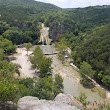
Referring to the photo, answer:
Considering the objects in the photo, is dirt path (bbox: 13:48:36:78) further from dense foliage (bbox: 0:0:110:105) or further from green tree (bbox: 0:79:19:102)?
green tree (bbox: 0:79:19:102)

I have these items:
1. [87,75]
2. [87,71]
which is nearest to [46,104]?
[87,71]

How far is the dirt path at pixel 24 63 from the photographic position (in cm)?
5444

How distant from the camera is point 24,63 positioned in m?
62.7

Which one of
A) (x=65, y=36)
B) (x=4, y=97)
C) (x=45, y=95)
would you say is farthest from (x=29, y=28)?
(x=4, y=97)

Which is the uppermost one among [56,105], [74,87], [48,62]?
[56,105]

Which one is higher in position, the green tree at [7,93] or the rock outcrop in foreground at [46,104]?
the green tree at [7,93]

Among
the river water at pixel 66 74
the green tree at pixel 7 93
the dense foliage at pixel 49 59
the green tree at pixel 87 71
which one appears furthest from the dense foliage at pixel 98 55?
the green tree at pixel 7 93

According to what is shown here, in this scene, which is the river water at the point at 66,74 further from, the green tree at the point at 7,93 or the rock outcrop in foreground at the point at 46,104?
the green tree at the point at 7,93

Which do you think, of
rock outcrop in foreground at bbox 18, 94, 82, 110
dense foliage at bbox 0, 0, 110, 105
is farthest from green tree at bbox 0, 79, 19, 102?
rock outcrop in foreground at bbox 18, 94, 82, 110

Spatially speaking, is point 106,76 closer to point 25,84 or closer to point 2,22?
point 25,84

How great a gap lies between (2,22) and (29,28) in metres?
8.48

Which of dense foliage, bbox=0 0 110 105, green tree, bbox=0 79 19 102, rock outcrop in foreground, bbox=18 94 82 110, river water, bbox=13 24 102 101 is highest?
green tree, bbox=0 79 19 102

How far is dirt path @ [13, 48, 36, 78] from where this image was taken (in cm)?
5444

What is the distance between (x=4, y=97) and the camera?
2298cm
